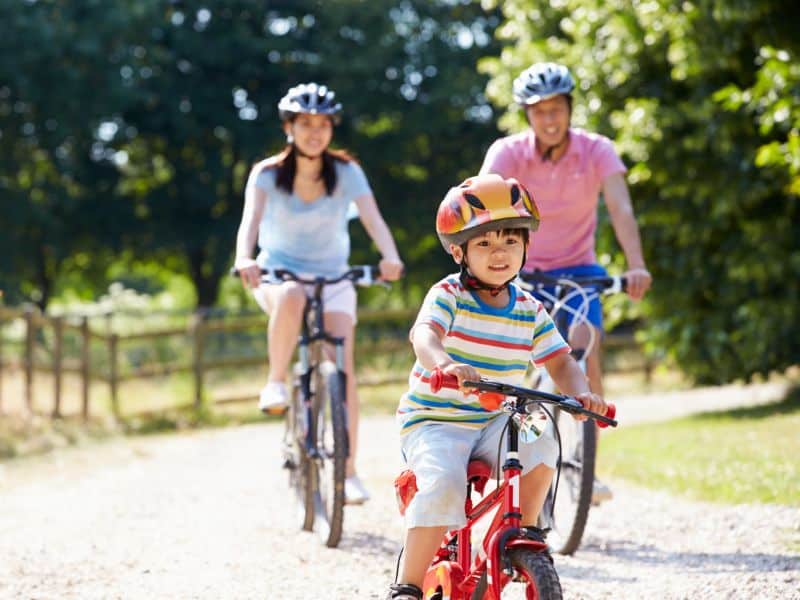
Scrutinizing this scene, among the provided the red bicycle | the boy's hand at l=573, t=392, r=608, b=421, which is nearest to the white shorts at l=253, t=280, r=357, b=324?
the red bicycle

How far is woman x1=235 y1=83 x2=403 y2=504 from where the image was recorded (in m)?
6.62

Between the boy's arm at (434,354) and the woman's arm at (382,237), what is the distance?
244cm

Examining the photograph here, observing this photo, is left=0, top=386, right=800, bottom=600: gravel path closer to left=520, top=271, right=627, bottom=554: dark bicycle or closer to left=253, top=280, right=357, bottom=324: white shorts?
left=520, top=271, right=627, bottom=554: dark bicycle

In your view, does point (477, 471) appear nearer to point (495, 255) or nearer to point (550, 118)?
point (495, 255)

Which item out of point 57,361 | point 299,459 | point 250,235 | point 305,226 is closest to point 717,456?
point 299,459

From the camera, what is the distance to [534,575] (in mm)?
3543

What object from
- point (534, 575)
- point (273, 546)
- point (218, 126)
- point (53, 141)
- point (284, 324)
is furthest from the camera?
point (218, 126)

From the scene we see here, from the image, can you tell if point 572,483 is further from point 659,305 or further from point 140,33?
point 140,33

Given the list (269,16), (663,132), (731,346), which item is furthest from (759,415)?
(269,16)

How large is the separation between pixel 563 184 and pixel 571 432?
118cm

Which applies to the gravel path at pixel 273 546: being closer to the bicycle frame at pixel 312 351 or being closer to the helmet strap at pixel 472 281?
the bicycle frame at pixel 312 351

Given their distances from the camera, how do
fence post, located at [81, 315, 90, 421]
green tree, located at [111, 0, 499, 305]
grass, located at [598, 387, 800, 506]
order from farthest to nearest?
1. green tree, located at [111, 0, 499, 305]
2. fence post, located at [81, 315, 90, 421]
3. grass, located at [598, 387, 800, 506]

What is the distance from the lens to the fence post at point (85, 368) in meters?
16.0

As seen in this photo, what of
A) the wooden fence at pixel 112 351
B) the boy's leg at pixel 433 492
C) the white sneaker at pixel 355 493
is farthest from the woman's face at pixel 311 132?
the wooden fence at pixel 112 351
